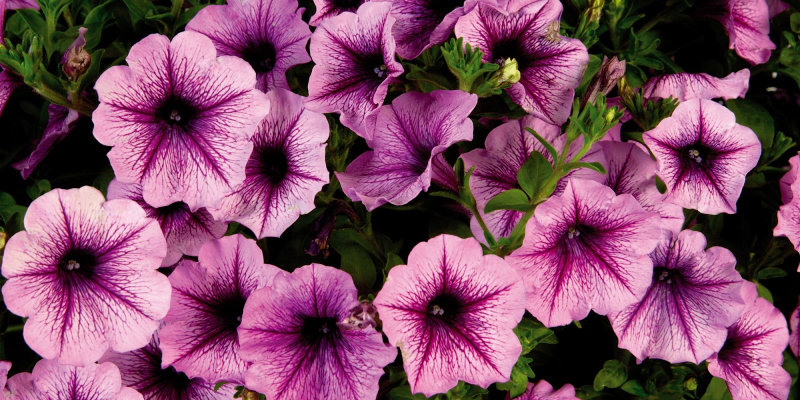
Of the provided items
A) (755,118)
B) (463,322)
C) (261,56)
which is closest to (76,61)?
(261,56)

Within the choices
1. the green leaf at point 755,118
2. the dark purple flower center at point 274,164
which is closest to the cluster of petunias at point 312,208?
the dark purple flower center at point 274,164

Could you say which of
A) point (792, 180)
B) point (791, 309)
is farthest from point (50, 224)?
point (791, 309)

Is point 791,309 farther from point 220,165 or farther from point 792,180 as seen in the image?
point 220,165

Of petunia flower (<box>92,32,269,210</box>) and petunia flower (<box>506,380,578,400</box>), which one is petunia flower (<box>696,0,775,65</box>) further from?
petunia flower (<box>92,32,269,210</box>)

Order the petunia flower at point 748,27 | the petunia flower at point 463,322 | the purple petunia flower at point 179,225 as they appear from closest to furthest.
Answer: the petunia flower at point 463,322
the purple petunia flower at point 179,225
the petunia flower at point 748,27

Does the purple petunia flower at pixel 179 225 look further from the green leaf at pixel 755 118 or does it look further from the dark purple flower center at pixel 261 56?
the green leaf at pixel 755 118

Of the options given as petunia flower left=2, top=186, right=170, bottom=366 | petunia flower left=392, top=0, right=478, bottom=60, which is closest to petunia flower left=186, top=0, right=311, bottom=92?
petunia flower left=392, top=0, right=478, bottom=60
